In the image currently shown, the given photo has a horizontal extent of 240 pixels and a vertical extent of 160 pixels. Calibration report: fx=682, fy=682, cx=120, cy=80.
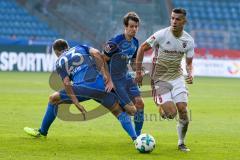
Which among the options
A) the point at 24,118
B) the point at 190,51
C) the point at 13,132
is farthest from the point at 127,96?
the point at 24,118

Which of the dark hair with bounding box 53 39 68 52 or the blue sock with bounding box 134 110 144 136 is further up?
the dark hair with bounding box 53 39 68 52

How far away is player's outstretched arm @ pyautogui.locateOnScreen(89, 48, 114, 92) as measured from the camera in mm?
11219

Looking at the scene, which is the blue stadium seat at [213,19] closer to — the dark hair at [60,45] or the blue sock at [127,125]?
the dark hair at [60,45]

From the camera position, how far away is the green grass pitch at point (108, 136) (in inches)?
416

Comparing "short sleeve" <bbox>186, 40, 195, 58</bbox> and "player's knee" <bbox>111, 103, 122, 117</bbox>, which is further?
"player's knee" <bbox>111, 103, 122, 117</bbox>

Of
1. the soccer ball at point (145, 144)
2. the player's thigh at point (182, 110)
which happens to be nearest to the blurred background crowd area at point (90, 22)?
the player's thigh at point (182, 110)

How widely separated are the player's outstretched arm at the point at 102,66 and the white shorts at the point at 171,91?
35.0 inches

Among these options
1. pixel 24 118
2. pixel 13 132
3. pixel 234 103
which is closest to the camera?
pixel 13 132

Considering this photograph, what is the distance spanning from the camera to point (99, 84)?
11719 millimetres

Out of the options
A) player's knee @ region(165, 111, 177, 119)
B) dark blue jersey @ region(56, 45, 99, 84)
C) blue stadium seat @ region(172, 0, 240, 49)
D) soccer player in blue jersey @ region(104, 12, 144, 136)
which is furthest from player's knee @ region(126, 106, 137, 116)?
blue stadium seat @ region(172, 0, 240, 49)

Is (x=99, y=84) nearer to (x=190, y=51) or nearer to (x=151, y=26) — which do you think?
(x=190, y=51)

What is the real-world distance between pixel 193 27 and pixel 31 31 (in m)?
10.8

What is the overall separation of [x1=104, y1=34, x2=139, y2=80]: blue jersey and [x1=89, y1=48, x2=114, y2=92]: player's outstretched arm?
1.14 feet

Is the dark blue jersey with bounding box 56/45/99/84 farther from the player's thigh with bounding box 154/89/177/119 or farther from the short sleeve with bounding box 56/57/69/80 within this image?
the player's thigh with bounding box 154/89/177/119
